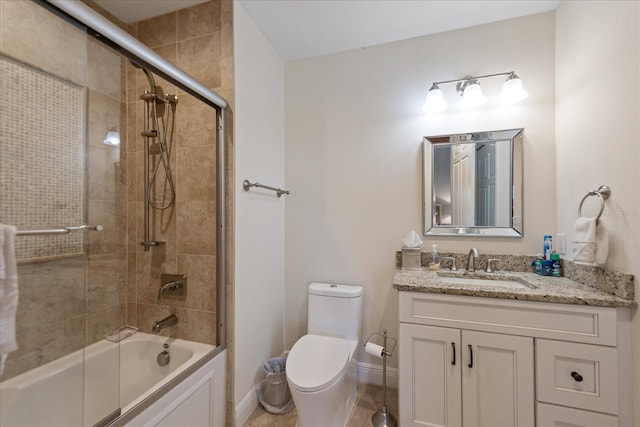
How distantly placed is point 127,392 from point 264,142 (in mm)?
1635

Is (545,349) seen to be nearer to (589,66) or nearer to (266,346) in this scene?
(589,66)

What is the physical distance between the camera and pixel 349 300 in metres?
1.84

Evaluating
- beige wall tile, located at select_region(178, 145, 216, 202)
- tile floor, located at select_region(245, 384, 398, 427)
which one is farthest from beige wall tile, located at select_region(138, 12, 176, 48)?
tile floor, located at select_region(245, 384, 398, 427)

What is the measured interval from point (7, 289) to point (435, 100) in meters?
2.24

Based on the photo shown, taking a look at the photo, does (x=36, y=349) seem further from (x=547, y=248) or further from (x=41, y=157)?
(x=547, y=248)

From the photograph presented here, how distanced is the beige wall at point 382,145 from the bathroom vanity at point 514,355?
20.9 inches

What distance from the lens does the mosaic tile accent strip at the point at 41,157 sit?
1.07 meters

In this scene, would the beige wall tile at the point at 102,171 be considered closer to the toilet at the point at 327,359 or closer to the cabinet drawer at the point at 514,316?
the toilet at the point at 327,359

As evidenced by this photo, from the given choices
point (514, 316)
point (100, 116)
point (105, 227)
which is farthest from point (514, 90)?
point (105, 227)

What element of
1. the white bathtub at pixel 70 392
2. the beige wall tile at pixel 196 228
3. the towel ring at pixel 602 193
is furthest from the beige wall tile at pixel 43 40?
the towel ring at pixel 602 193

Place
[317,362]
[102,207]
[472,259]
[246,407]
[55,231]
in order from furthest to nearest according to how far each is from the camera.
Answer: [472,259] < [246,407] < [317,362] < [102,207] < [55,231]

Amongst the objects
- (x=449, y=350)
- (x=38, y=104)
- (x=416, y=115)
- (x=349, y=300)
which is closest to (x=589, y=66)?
(x=416, y=115)

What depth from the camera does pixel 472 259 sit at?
1.77 metres

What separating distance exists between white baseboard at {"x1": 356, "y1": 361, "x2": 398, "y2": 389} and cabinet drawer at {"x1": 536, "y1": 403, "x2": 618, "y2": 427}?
2.86 feet
